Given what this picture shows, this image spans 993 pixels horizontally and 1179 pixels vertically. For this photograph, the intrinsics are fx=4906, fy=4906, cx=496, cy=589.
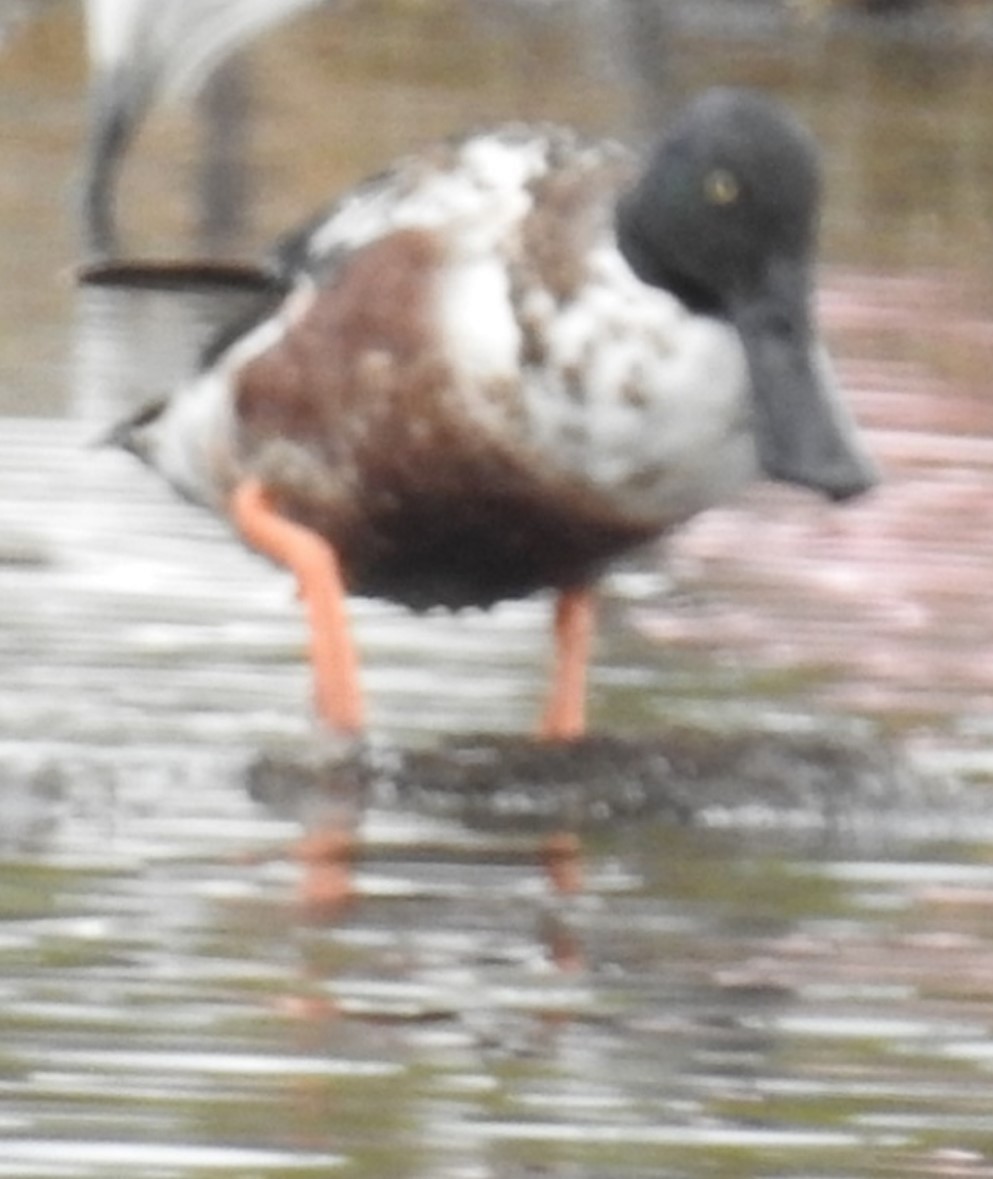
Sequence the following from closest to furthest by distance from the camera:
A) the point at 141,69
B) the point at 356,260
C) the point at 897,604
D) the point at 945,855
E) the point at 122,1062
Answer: the point at 122,1062, the point at 945,855, the point at 356,260, the point at 897,604, the point at 141,69

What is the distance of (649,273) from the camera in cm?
648

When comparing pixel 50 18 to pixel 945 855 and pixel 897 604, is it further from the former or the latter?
pixel 945 855

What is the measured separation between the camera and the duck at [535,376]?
6.37 meters

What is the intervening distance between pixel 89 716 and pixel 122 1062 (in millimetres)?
2110

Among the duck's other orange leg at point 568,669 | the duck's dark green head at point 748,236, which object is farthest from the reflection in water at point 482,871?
the duck's dark green head at point 748,236

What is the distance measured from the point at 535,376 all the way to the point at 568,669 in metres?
0.82

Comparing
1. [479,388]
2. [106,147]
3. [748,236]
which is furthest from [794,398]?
[106,147]

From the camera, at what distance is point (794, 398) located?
6.29 m

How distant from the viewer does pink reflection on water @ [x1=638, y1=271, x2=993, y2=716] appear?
7820 millimetres

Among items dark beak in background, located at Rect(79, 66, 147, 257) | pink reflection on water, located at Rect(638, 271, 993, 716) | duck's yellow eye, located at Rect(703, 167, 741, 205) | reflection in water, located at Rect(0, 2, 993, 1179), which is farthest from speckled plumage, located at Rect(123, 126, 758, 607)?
dark beak in background, located at Rect(79, 66, 147, 257)

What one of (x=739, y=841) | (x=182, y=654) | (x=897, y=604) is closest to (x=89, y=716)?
(x=182, y=654)

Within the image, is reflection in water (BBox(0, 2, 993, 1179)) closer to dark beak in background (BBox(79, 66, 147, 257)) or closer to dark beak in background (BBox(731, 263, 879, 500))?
dark beak in background (BBox(731, 263, 879, 500))

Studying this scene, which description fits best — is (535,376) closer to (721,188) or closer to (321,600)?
(721,188)

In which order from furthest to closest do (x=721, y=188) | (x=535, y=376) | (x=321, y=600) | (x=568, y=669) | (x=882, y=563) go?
(x=882, y=563) < (x=568, y=669) < (x=321, y=600) < (x=721, y=188) < (x=535, y=376)
